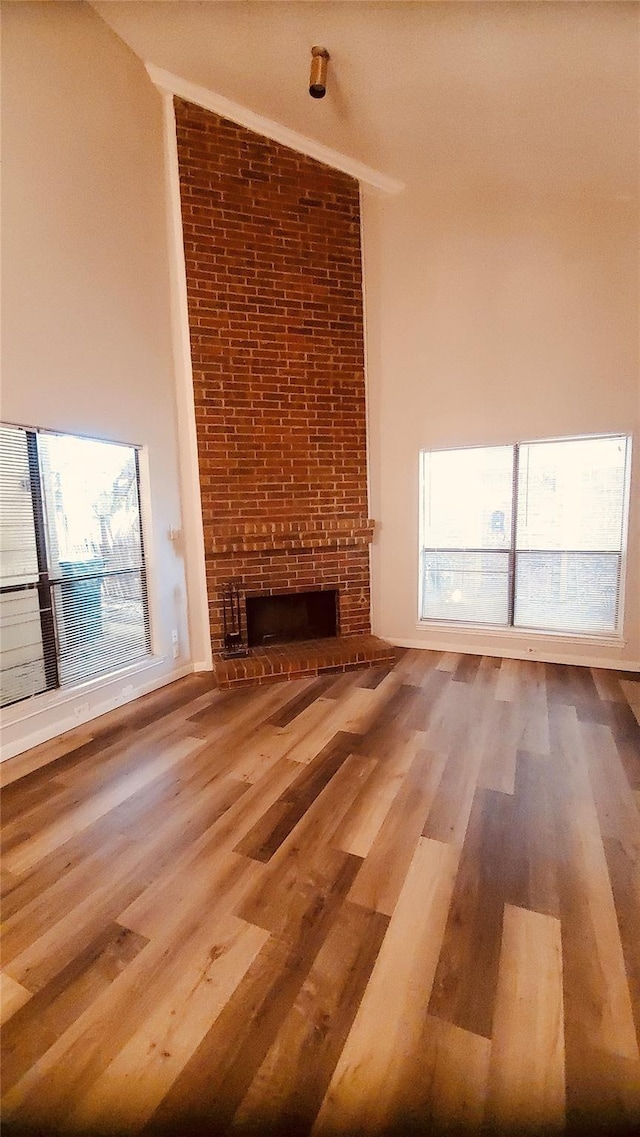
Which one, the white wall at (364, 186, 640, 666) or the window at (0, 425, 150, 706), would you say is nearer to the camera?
the window at (0, 425, 150, 706)

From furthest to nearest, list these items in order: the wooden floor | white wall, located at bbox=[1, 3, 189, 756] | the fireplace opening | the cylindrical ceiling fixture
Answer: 1. the fireplace opening
2. the cylindrical ceiling fixture
3. white wall, located at bbox=[1, 3, 189, 756]
4. the wooden floor

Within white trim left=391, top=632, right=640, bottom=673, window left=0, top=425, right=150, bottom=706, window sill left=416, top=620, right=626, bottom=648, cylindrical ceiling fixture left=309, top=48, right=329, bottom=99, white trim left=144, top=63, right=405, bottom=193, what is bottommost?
white trim left=391, top=632, right=640, bottom=673

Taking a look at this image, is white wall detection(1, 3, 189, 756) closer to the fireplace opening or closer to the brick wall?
the brick wall

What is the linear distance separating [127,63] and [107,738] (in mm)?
4476

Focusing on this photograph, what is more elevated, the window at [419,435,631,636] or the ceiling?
the ceiling

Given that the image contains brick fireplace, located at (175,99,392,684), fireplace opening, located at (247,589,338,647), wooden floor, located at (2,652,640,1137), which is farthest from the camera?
fireplace opening, located at (247,589,338,647)

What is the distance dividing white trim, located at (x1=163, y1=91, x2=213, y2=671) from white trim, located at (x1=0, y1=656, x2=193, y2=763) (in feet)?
1.53

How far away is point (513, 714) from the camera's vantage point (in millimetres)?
2828

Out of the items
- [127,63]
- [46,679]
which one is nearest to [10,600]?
[46,679]

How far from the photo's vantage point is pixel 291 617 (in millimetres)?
4086

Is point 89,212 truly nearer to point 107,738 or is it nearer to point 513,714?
point 107,738

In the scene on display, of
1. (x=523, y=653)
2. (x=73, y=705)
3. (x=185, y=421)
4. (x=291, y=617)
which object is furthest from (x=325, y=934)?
(x=185, y=421)

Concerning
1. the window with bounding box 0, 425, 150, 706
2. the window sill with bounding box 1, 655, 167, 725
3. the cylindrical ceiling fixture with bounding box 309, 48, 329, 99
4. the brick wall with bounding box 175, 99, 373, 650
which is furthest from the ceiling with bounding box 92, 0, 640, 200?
the window sill with bounding box 1, 655, 167, 725

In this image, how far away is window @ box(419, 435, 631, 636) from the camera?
3535 millimetres
